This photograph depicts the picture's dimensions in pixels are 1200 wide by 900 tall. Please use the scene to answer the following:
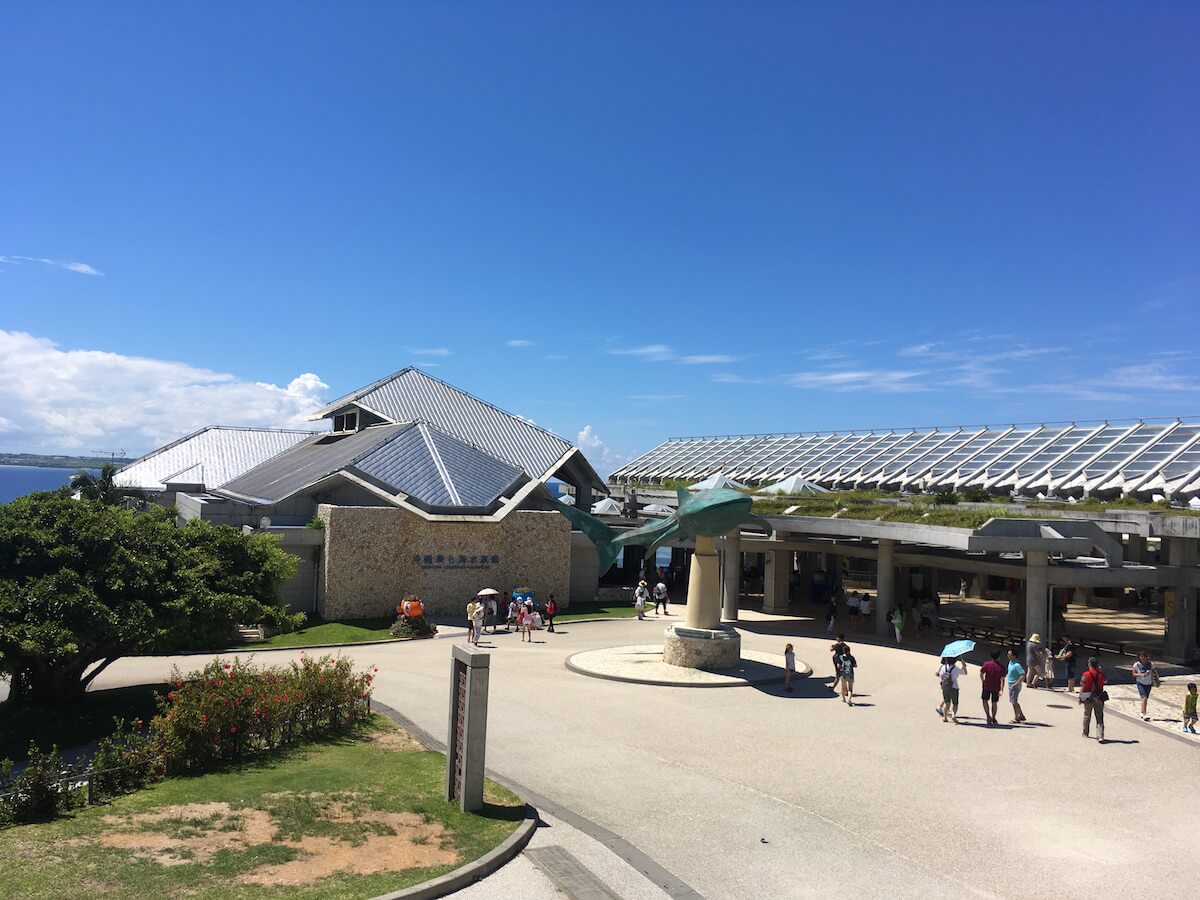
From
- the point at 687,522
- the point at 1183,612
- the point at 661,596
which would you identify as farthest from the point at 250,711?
the point at 1183,612

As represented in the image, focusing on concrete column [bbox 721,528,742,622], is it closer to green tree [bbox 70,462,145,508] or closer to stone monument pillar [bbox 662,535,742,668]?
stone monument pillar [bbox 662,535,742,668]

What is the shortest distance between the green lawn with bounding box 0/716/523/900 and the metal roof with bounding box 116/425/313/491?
44.5m

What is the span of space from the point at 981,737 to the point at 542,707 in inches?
399

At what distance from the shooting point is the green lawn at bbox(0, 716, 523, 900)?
32.2 ft

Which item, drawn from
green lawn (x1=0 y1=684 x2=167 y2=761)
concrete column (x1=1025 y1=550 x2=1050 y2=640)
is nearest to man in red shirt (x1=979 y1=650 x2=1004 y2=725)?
concrete column (x1=1025 y1=550 x2=1050 y2=640)

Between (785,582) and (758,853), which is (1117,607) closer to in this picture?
(785,582)

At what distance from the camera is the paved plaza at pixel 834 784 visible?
1177 centimetres

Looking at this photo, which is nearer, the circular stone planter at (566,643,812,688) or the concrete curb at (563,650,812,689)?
the concrete curb at (563,650,812,689)

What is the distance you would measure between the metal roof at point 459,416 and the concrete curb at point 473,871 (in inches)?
1329

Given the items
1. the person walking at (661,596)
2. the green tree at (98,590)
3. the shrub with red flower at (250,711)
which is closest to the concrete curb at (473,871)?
the shrub with red flower at (250,711)

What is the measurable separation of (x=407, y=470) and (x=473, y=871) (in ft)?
93.8

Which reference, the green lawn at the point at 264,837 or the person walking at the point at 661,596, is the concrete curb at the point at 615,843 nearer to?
the green lawn at the point at 264,837

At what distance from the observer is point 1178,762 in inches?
701

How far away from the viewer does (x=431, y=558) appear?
3578 cm
